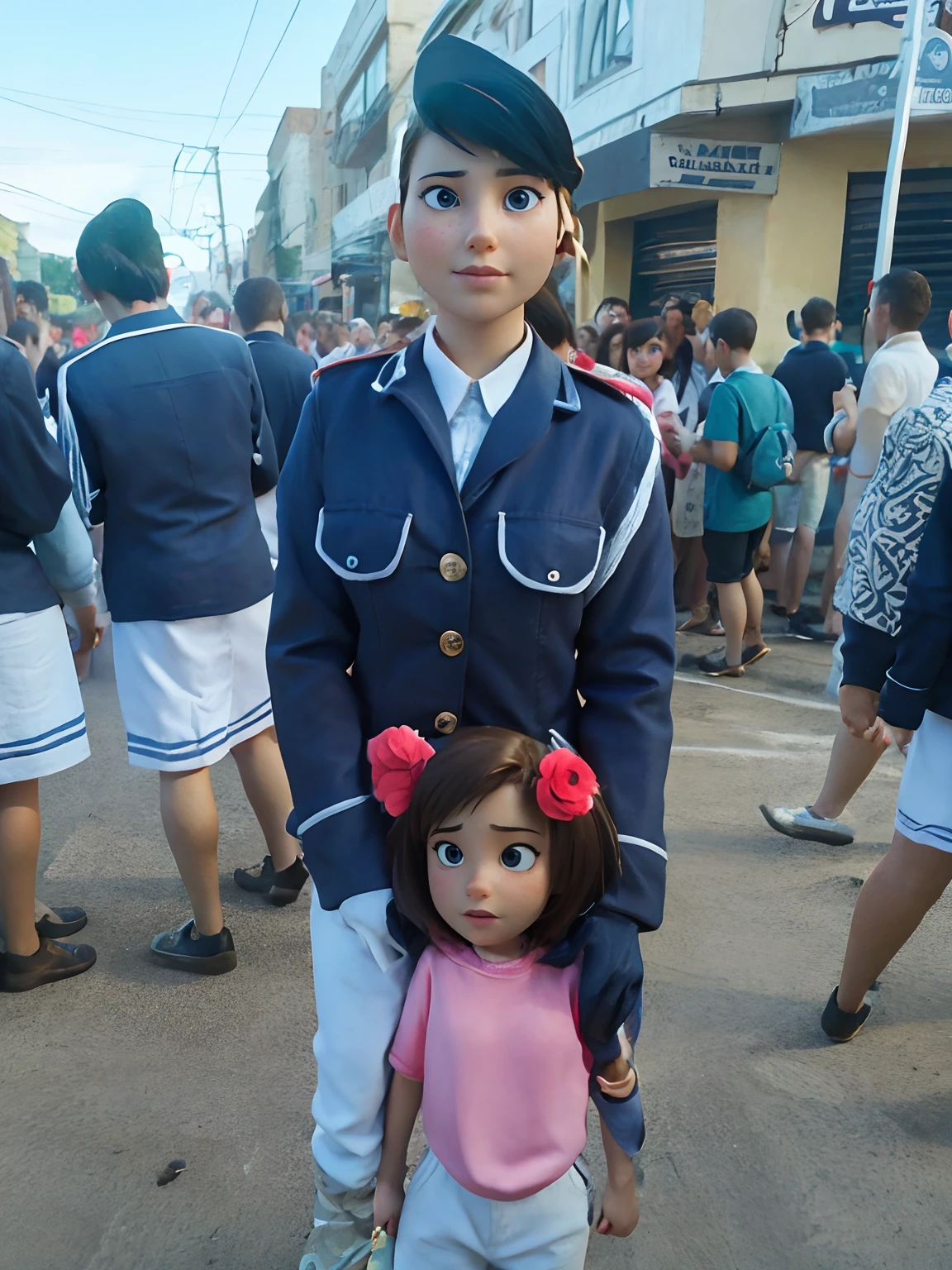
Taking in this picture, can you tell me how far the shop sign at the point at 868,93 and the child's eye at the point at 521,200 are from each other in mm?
7089

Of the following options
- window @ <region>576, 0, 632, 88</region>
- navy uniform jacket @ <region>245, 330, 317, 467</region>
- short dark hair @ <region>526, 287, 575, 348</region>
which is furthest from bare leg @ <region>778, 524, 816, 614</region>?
window @ <region>576, 0, 632, 88</region>

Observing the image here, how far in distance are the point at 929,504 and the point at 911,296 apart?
10.4 ft

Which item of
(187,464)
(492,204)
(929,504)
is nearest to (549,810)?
(492,204)

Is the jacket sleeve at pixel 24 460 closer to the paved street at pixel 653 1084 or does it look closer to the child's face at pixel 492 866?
the paved street at pixel 653 1084

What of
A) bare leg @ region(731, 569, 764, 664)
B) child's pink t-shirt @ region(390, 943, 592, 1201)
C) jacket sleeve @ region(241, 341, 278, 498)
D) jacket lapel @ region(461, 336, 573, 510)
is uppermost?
jacket lapel @ region(461, 336, 573, 510)

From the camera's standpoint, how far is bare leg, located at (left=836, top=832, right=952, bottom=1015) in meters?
2.35

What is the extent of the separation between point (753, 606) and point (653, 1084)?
3.80 m

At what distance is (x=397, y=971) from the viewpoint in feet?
4.93

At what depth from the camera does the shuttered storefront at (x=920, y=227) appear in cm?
929

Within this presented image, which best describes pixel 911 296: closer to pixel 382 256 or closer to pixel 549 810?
pixel 549 810

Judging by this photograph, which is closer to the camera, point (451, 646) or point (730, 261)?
point (451, 646)

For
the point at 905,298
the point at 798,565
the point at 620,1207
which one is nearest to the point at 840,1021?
the point at 620,1207

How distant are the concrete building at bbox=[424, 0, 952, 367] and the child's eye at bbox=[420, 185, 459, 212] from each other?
8290mm

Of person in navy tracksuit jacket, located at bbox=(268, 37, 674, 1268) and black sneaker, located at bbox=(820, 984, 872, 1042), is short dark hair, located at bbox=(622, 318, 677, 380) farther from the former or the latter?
person in navy tracksuit jacket, located at bbox=(268, 37, 674, 1268)
